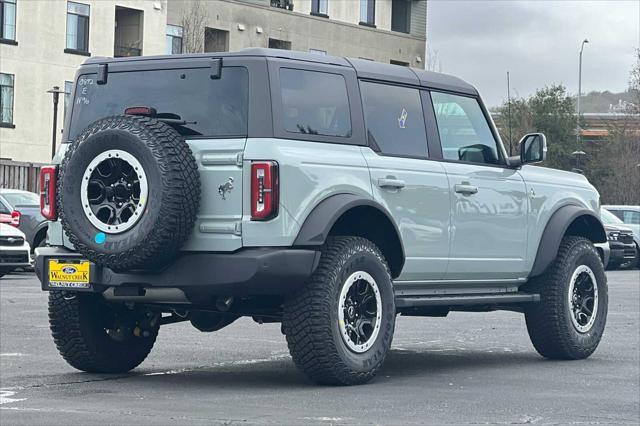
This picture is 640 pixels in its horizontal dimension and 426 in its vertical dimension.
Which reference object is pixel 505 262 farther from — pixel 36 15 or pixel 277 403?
pixel 36 15

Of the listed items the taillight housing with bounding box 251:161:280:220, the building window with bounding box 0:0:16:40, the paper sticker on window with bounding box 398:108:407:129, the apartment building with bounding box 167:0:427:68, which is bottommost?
the taillight housing with bounding box 251:161:280:220

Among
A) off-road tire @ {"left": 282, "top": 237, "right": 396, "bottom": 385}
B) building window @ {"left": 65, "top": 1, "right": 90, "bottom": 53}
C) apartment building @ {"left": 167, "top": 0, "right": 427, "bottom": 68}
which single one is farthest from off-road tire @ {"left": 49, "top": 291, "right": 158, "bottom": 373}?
building window @ {"left": 65, "top": 1, "right": 90, "bottom": 53}

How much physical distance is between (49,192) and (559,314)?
14.0ft

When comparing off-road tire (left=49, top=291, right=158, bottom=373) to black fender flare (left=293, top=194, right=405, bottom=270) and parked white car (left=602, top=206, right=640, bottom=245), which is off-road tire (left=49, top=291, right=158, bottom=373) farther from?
parked white car (left=602, top=206, right=640, bottom=245)

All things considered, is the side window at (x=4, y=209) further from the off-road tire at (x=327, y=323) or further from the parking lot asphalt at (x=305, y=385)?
the off-road tire at (x=327, y=323)

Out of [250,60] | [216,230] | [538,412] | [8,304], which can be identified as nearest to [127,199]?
[216,230]

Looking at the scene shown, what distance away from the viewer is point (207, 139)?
972 cm

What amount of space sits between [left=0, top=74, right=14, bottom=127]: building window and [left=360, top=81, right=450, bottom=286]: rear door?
37031 millimetres

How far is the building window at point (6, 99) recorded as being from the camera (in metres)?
46.8

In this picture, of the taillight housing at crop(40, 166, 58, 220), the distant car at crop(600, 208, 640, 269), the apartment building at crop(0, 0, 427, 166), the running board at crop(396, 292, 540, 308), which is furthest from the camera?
the apartment building at crop(0, 0, 427, 166)

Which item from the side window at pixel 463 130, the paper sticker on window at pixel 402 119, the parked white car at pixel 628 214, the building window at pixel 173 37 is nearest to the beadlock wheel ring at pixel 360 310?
the paper sticker on window at pixel 402 119

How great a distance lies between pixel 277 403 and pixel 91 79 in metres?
2.91

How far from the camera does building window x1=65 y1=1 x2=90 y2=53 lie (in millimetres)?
48531

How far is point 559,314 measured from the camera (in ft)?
40.2
